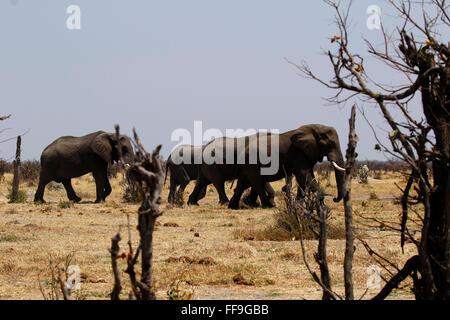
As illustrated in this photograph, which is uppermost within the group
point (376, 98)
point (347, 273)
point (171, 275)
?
point (376, 98)

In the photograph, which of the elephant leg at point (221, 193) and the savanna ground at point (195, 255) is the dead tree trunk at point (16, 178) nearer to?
the savanna ground at point (195, 255)

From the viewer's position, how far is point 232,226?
16.5 metres

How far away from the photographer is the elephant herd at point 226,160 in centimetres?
2144

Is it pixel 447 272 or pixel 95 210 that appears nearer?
pixel 447 272

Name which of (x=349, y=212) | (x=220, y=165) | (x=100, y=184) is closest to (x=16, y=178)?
(x=100, y=184)

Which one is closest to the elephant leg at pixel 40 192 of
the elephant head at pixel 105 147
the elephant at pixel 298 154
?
the elephant head at pixel 105 147

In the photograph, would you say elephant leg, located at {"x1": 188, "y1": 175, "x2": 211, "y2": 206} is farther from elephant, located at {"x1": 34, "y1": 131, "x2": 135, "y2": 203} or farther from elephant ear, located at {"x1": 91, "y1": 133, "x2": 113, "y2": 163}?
elephant ear, located at {"x1": 91, "y1": 133, "x2": 113, "y2": 163}

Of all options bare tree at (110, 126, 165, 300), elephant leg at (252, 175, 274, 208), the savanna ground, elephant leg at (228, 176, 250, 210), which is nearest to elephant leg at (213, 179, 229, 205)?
elephant leg at (228, 176, 250, 210)

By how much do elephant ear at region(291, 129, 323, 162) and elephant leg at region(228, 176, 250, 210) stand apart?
7.85 ft
